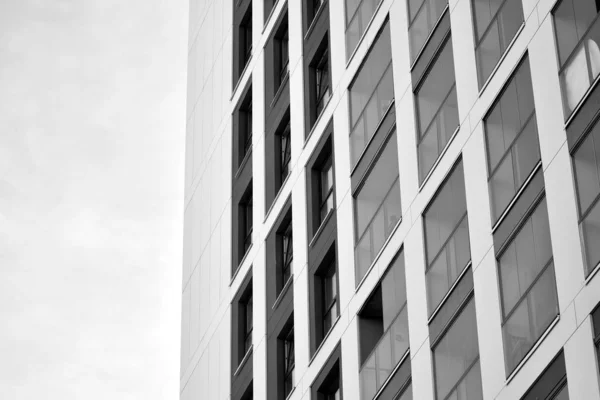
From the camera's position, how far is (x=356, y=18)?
44.0 meters

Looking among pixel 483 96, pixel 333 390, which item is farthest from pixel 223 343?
pixel 483 96

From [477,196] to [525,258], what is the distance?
3.14 meters

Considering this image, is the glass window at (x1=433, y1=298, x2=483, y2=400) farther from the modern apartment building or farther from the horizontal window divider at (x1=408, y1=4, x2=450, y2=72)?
the horizontal window divider at (x1=408, y1=4, x2=450, y2=72)

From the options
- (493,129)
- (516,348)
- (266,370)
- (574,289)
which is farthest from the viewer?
(266,370)

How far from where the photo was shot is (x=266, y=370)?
4522 centimetres

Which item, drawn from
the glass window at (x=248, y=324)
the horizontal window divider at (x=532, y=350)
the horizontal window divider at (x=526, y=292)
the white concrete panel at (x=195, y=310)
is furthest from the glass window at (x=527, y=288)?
the white concrete panel at (x=195, y=310)

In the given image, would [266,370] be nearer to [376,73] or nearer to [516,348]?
[376,73]

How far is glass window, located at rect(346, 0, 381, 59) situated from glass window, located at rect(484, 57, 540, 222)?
1059cm

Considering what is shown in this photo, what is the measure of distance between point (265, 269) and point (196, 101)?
15.5m

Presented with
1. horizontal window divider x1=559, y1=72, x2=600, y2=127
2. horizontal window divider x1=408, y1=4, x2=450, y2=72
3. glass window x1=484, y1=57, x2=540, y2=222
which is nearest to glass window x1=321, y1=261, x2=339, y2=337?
horizontal window divider x1=408, y1=4, x2=450, y2=72

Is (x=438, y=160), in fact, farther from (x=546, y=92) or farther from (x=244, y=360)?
(x=244, y=360)

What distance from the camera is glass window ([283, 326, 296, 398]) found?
44188mm

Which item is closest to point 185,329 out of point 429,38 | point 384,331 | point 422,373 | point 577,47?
point 384,331

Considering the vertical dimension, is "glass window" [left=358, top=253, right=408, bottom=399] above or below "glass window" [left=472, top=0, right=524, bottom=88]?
below
